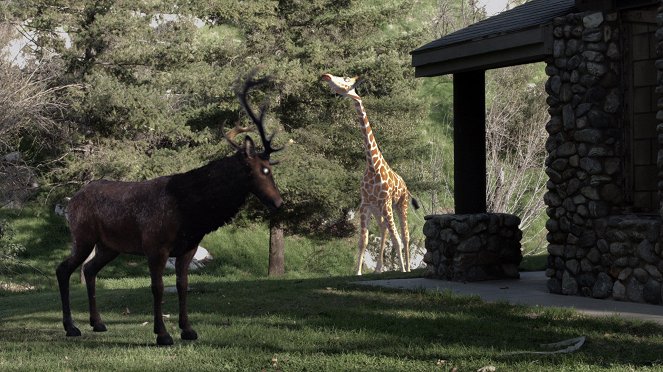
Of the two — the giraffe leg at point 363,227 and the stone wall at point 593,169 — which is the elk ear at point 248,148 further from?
the giraffe leg at point 363,227

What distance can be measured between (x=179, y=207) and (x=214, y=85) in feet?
43.1

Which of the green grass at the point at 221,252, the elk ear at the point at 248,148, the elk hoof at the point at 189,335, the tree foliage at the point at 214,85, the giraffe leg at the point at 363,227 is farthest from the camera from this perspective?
the green grass at the point at 221,252

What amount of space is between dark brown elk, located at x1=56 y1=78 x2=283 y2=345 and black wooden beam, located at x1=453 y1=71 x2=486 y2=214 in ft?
18.1

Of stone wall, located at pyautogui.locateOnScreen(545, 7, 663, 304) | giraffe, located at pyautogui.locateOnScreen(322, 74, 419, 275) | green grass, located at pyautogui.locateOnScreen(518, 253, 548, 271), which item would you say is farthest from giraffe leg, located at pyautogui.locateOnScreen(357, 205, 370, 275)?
stone wall, located at pyautogui.locateOnScreen(545, 7, 663, 304)

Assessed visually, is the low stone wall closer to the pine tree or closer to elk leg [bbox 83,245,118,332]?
elk leg [bbox 83,245,118,332]

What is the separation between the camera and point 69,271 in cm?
905

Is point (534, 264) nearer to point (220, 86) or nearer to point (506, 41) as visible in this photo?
point (506, 41)

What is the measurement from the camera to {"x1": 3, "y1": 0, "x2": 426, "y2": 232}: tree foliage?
20391 millimetres

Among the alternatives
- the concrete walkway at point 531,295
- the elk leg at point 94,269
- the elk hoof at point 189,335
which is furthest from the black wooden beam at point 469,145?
the elk leg at point 94,269

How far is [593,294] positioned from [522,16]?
3.92m

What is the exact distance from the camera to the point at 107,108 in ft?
65.6

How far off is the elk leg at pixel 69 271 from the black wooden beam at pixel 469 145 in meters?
5.94

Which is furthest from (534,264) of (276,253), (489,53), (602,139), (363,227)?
(276,253)

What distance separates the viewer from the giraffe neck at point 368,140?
622 inches
